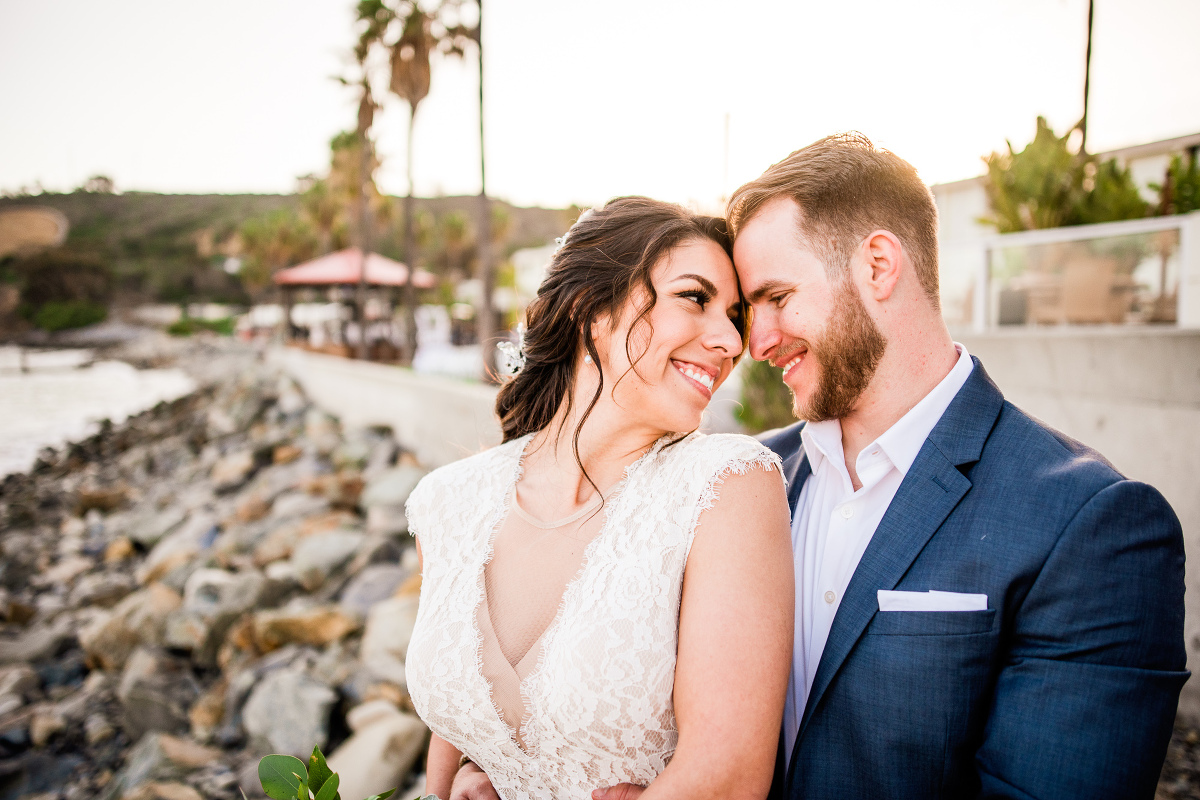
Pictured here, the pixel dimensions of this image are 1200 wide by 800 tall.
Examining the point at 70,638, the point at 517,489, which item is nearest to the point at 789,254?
the point at 517,489

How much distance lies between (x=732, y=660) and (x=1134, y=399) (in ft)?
10.9

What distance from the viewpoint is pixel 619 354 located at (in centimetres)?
214

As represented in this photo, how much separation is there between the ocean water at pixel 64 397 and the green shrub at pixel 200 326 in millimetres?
11889

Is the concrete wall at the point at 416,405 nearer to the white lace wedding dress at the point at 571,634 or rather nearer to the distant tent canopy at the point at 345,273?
the white lace wedding dress at the point at 571,634

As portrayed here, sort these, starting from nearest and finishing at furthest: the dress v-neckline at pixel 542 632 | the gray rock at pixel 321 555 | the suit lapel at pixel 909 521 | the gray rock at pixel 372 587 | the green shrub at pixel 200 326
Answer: the suit lapel at pixel 909 521 → the dress v-neckline at pixel 542 632 → the gray rock at pixel 372 587 → the gray rock at pixel 321 555 → the green shrub at pixel 200 326

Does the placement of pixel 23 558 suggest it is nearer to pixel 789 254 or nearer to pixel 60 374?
pixel 789 254

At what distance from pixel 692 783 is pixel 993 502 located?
0.96 meters

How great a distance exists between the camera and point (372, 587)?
6.50 metres

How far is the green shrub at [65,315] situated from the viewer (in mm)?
58875

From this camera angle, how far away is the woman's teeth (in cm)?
210

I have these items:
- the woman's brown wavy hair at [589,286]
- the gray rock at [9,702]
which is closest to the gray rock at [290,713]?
the gray rock at [9,702]

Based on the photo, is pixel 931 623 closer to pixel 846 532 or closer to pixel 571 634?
pixel 846 532

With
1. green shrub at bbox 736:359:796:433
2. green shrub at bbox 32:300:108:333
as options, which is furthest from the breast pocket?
green shrub at bbox 32:300:108:333

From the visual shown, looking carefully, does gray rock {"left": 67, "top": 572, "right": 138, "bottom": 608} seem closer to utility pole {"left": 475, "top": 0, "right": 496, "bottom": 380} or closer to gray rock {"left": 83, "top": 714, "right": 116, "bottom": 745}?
gray rock {"left": 83, "top": 714, "right": 116, "bottom": 745}
